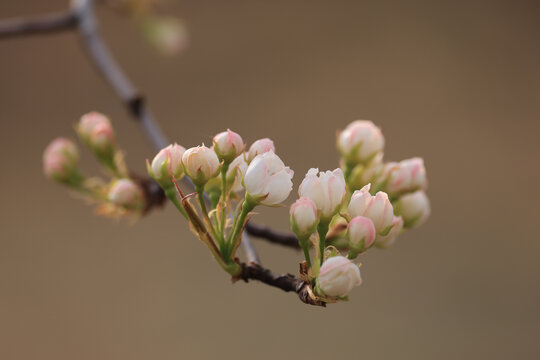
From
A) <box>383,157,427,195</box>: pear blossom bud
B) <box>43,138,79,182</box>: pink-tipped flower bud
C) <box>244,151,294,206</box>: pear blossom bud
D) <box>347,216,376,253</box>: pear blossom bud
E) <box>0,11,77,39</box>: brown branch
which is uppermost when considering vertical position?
<box>0,11,77,39</box>: brown branch

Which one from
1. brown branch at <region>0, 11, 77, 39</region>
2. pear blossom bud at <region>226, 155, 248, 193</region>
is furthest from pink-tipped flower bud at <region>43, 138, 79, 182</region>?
pear blossom bud at <region>226, 155, 248, 193</region>

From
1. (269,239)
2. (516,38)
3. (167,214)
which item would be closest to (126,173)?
(269,239)

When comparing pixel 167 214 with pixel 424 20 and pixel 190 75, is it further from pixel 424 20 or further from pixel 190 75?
pixel 424 20

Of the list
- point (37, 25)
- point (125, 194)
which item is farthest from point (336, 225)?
point (37, 25)

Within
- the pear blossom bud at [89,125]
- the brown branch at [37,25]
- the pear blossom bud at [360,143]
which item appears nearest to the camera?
the pear blossom bud at [360,143]

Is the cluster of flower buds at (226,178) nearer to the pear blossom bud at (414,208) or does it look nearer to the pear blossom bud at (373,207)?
the pear blossom bud at (373,207)

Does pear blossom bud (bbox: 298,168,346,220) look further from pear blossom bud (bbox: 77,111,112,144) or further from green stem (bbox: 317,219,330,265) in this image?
pear blossom bud (bbox: 77,111,112,144)

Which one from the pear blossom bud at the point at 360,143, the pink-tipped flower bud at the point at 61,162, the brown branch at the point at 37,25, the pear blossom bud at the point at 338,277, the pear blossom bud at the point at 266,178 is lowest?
the pear blossom bud at the point at 338,277

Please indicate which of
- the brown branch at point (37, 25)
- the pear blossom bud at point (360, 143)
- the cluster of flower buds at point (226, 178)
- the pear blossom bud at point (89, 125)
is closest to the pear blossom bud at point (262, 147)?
the cluster of flower buds at point (226, 178)

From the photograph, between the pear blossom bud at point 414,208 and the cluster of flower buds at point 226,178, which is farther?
the pear blossom bud at point 414,208
